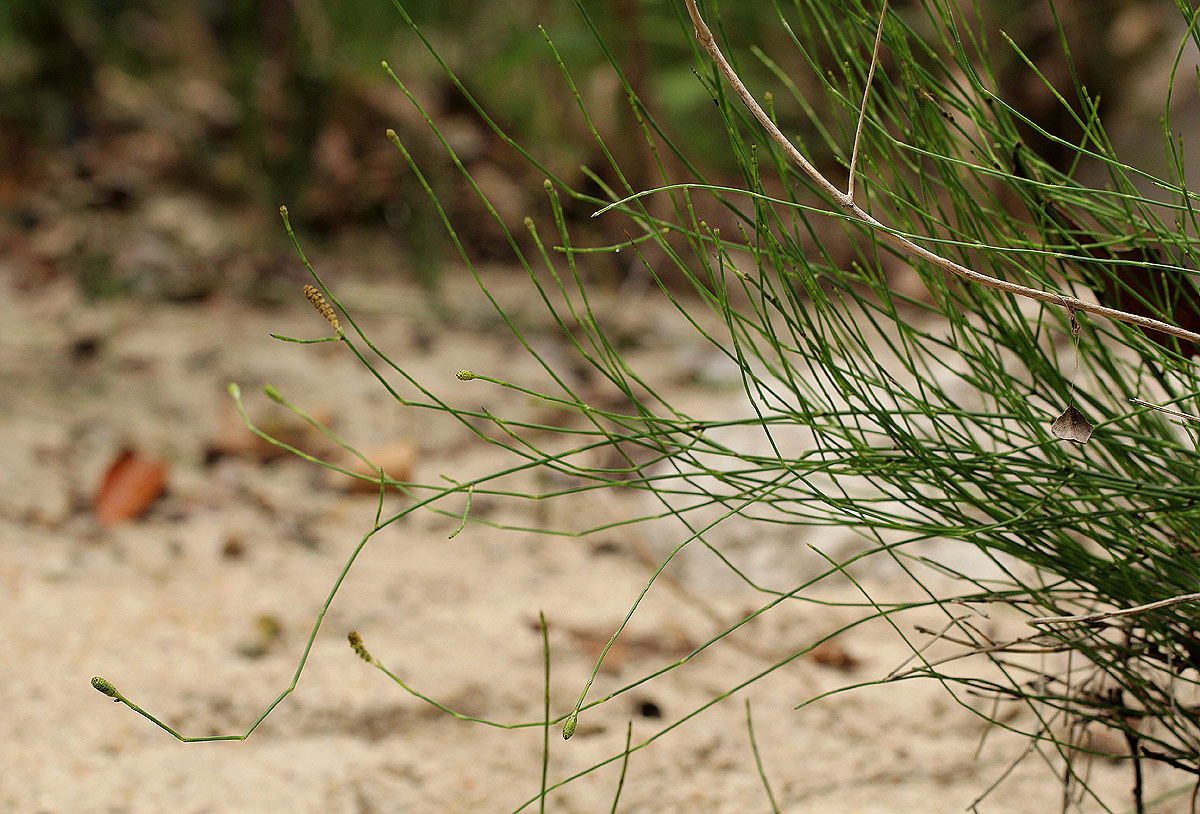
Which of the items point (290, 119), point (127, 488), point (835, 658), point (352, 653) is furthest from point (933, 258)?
point (290, 119)

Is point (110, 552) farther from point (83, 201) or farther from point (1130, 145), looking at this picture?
point (1130, 145)

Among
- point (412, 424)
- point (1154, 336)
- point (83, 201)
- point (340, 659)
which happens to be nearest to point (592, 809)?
point (340, 659)

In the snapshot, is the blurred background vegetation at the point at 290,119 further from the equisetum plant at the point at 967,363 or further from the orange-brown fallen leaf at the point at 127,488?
the equisetum plant at the point at 967,363

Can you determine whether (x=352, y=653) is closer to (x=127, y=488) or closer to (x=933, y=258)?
(x=127, y=488)

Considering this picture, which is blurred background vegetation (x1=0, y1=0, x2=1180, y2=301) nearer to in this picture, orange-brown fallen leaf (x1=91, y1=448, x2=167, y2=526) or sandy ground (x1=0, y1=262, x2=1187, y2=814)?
sandy ground (x1=0, y1=262, x2=1187, y2=814)

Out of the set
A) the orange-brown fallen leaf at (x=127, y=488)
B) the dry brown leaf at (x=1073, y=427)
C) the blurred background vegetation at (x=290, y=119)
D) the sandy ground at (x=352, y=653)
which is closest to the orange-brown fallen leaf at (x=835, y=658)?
the sandy ground at (x=352, y=653)

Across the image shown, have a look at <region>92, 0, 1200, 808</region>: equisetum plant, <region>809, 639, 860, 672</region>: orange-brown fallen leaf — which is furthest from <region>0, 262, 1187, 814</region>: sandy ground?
<region>92, 0, 1200, 808</region>: equisetum plant
